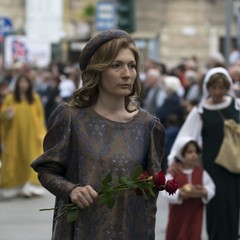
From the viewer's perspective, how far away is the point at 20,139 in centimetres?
1491

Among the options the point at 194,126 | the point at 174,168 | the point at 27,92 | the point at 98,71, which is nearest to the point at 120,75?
the point at 98,71

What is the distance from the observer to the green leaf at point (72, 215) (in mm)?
4535

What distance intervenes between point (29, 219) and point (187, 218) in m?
3.29

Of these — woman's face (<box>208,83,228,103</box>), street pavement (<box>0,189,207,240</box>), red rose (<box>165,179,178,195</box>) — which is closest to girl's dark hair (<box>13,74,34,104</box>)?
street pavement (<box>0,189,207,240</box>)

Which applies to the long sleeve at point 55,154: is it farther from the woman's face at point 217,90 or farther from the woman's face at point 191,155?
the woman's face at point 191,155

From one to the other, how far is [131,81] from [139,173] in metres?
0.43

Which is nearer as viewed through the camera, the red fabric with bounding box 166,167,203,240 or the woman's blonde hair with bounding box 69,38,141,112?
the woman's blonde hair with bounding box 69,38,141,112

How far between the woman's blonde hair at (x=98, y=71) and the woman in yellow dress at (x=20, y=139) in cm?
956

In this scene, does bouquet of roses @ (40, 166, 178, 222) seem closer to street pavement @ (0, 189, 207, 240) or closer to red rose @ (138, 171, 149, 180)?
red rose @ (138, 171, 149, 180)

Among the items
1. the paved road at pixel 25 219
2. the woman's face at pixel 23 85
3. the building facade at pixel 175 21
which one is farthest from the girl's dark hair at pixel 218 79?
the building facade at pixel 175 21

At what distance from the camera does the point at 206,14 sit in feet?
163

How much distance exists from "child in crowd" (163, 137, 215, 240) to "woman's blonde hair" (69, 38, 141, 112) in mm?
4354

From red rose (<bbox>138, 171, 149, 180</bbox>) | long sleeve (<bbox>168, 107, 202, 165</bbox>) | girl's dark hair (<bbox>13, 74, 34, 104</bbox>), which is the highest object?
red rose (<bbox>138, 171, 149, 180</bbox>)

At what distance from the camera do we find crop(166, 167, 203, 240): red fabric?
9.32 metres
